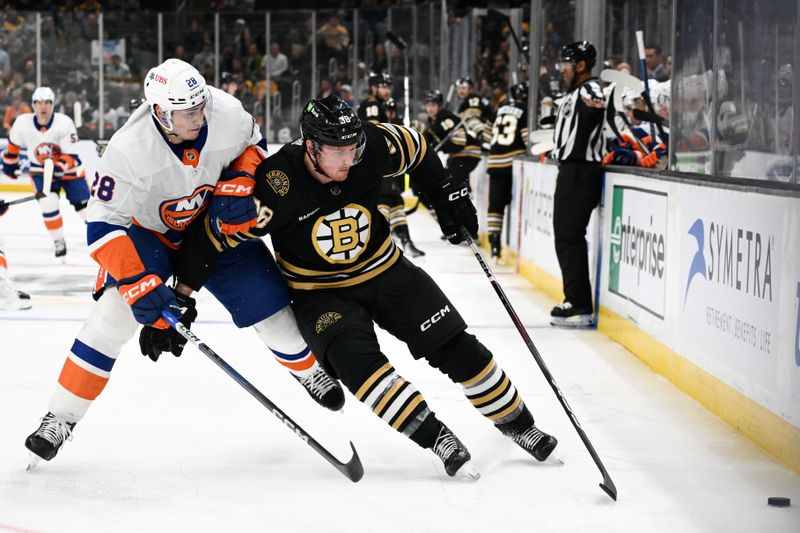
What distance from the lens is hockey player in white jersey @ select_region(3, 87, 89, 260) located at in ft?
27.5

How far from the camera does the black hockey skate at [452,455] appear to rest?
2.98 metres

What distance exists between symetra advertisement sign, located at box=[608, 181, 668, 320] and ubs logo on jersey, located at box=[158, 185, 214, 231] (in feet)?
6.85

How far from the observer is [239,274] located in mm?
3176

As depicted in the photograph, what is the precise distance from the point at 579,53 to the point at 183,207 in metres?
3.01

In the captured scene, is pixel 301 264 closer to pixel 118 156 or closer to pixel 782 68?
pixel 118 156

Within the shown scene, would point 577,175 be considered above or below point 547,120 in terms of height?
below

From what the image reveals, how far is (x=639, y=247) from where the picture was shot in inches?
191

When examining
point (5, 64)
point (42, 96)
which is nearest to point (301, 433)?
point (42, 96)

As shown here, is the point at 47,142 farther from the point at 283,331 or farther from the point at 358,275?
the point at 358,275

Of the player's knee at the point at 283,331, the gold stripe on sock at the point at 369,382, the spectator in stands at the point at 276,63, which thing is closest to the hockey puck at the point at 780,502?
the gold stripe on sock at the point at 369,382

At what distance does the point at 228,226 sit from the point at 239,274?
25 centimetres

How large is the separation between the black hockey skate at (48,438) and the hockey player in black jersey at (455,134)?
6.45 meters

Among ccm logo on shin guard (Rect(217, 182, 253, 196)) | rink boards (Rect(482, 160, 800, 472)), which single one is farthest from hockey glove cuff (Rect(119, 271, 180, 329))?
rink boards (Rect(482, 160, 800, 472))

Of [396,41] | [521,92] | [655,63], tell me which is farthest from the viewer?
[396,41]
